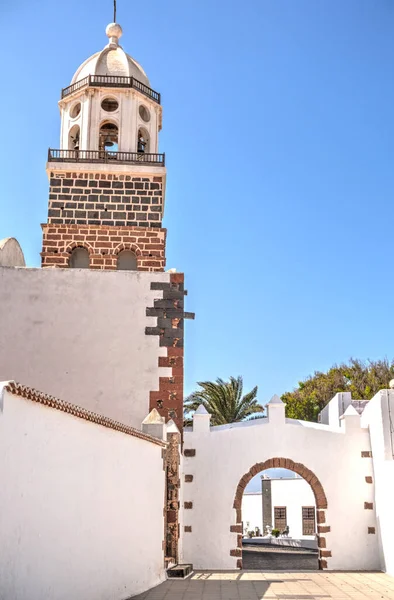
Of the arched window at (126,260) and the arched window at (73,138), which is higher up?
the arched window at (73,138)

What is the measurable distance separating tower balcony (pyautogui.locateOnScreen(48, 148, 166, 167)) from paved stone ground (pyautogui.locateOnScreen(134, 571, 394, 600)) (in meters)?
9.21

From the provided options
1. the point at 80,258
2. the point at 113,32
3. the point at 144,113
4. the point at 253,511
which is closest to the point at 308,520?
the point at 253,511

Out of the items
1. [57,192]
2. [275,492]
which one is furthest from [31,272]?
[275,492]

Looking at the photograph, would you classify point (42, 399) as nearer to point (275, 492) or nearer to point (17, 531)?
point (17, 531)

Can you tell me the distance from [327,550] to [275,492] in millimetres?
14632

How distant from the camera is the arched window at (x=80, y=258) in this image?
16.2 metres

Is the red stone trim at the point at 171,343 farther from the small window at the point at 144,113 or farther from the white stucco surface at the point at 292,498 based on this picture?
the white stucco surface at the point at 292,498

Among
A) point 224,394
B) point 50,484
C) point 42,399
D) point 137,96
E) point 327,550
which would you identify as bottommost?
point 327,550

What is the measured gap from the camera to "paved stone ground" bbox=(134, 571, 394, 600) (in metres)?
10.2

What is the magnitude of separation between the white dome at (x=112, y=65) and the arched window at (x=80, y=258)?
444 centimetres

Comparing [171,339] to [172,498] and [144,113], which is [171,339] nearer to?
[172,498]

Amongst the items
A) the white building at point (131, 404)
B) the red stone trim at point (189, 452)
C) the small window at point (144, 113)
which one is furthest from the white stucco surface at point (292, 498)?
the small window at point (144, 113)

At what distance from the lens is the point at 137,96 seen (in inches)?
662

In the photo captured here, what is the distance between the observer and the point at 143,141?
17.2 metres
